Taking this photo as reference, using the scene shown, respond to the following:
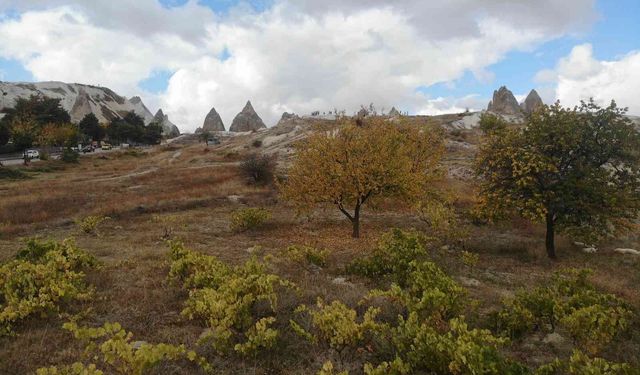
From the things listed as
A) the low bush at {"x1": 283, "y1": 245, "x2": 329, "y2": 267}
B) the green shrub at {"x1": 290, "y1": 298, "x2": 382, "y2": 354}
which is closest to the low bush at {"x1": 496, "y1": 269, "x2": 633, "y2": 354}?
the green shrub at {"x1": 290, "y1": 298, "x2": 382, "y2": 354}

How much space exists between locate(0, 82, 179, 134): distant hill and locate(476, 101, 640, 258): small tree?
508 feet

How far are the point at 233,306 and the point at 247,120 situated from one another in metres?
184

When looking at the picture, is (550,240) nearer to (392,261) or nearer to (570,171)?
(570,171)

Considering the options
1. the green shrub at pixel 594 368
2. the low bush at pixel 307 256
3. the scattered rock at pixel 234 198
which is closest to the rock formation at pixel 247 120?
the scattered rock at pixel 234 198

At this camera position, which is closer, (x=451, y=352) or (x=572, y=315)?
(x=451, y=352)

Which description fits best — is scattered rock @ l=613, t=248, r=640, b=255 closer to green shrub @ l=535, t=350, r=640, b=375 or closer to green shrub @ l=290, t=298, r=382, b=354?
green shrub @ l=535, t=350, r=640, b=375

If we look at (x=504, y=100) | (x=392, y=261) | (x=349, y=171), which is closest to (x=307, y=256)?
(x=392, y=261)

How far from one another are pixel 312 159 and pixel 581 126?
11.1 m

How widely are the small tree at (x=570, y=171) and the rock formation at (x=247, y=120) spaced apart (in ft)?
563

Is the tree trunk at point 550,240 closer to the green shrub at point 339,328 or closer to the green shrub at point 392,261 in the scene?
the green shrub at point 392,261

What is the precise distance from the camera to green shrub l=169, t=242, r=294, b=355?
20.4ft

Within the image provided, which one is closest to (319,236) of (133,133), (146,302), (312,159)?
(312,159)

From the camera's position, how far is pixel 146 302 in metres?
8.66

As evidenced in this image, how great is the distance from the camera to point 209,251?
14.5 metres
